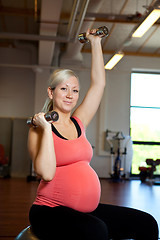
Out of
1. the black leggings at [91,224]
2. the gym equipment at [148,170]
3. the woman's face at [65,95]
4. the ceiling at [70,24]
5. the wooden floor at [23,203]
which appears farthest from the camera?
the gym equipment at [148,170]

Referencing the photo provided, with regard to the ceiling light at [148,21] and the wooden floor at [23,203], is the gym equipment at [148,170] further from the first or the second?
the ceiling light at [148,21]

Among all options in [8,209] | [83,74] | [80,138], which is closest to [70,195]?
[80,138]

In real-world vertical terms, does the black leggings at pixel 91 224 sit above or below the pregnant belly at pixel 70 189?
below

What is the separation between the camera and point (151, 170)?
26.4 feet

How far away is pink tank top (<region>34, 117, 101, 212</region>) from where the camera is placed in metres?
1.40

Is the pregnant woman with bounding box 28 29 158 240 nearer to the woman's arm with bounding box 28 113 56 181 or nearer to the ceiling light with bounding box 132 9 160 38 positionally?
the woman's arm with bounding box 28 113 56 181

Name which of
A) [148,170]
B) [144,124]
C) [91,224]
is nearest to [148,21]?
[91,224]

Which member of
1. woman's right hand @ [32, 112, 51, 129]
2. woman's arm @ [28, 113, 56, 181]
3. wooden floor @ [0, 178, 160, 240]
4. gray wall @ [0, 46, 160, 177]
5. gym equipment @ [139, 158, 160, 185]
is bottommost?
wooden floor @ [0, 178, 160, 240]

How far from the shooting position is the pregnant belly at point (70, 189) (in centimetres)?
140

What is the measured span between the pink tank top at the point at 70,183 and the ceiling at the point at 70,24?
10.4 ft

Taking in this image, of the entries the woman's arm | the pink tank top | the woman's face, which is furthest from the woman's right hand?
the woman's face

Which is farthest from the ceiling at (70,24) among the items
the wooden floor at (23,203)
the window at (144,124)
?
the wooden floor at (23,203)

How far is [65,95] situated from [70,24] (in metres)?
4.01

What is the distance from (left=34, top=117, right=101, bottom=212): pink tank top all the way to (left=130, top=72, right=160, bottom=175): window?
7522 millimetres
